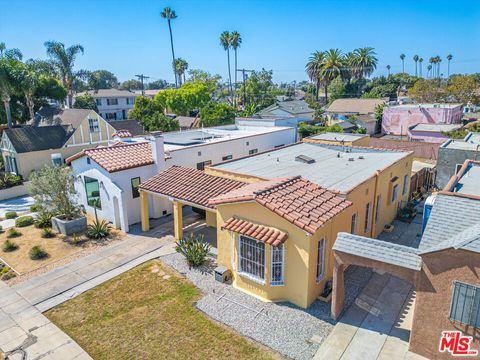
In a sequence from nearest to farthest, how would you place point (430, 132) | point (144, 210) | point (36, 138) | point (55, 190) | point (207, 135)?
1. point (55, 190)
2. point (144, 210)
3. point (207, 135)
4. point (36, 138)
5. point (430, 132)

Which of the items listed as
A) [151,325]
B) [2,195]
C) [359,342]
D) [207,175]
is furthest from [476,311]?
[2,195]

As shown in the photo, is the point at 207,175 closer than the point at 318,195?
No

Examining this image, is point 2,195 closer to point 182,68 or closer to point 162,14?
point 162,14

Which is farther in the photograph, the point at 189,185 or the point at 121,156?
the point at 121,156

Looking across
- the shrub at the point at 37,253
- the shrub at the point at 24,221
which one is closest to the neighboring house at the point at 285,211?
the shrub at the point at 37,253

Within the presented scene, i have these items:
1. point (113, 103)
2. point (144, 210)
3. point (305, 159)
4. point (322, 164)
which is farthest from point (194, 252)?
point (113, 103)

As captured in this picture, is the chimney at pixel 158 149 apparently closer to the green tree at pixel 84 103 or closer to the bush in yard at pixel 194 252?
the bush in yard at pixel 194 252
